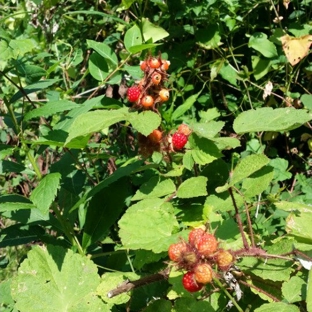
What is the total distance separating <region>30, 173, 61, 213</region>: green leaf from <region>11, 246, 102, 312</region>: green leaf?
0.12m

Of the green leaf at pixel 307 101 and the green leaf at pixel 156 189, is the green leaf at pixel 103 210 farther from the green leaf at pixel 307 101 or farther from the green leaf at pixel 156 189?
the green leaf at pixel 307 101

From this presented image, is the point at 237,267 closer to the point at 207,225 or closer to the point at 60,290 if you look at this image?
the point at 207,225


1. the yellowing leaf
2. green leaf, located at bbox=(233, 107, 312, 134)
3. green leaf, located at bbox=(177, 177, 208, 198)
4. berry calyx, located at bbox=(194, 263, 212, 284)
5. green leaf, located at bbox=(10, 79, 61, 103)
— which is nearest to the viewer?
berry calyx, located at bbox=(194, 263, 212, 284)

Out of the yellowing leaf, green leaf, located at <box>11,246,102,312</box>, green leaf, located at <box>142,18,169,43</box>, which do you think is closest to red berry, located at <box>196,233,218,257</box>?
green leaf, located at <box>11,246,102,312</box>

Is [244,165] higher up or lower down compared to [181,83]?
higher up

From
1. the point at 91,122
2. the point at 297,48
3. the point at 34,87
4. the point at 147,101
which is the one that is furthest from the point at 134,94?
the point at 297,48

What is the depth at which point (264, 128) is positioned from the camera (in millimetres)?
1074

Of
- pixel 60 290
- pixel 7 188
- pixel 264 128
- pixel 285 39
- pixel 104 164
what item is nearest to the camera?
pixel 264 128

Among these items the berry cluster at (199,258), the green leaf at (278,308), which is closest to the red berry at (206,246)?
the berry cluster at (199,258)

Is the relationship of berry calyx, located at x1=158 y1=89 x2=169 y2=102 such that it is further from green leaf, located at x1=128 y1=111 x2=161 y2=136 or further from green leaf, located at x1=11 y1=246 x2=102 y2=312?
green leaf, located at x1=11 y1=246 x2=102 y2=312

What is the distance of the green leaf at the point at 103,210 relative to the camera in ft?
4.89

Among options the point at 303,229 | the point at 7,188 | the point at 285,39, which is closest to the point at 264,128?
the point at 303,229

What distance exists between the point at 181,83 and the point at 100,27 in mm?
670

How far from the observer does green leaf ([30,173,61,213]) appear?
3.94 feet
